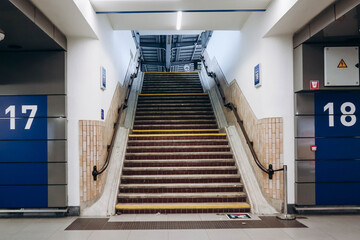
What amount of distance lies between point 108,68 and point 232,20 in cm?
265

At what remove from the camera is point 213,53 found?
9.66m

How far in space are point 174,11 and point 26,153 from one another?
10.9 feet

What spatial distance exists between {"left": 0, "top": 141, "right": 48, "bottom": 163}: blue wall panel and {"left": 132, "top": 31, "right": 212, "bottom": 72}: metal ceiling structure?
827 centimetres

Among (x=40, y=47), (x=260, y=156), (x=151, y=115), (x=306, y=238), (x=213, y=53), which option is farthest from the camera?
(x=213, y=53)

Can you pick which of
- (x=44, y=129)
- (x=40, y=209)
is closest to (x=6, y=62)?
(x=44, y=129)

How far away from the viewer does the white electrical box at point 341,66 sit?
439 centimetres

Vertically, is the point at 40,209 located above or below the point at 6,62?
below

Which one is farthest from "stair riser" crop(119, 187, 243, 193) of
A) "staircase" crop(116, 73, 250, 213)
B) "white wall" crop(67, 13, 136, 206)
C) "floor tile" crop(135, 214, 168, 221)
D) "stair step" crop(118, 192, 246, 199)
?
"white wall" crop(67, 13, 136, 206)

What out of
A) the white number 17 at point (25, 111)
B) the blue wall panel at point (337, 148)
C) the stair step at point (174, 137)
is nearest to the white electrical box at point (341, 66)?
the blue wall panel at point (337, 148)

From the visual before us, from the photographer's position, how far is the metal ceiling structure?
14.2 meters

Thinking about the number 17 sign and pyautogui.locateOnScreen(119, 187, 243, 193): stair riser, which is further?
pyautogui.locateOnScreen(119, 187, 243, 193): stair riser

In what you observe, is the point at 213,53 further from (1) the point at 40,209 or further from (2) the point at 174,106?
(1) the point at 40,209

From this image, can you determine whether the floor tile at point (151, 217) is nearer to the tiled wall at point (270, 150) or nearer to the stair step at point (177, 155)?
the stair step at point (177, 155)

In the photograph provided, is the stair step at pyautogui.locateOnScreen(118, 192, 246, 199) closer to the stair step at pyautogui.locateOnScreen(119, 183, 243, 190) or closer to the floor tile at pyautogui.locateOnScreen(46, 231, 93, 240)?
the stair step at pyautogui.locateOnScreen(119, 183, 243, 190)
